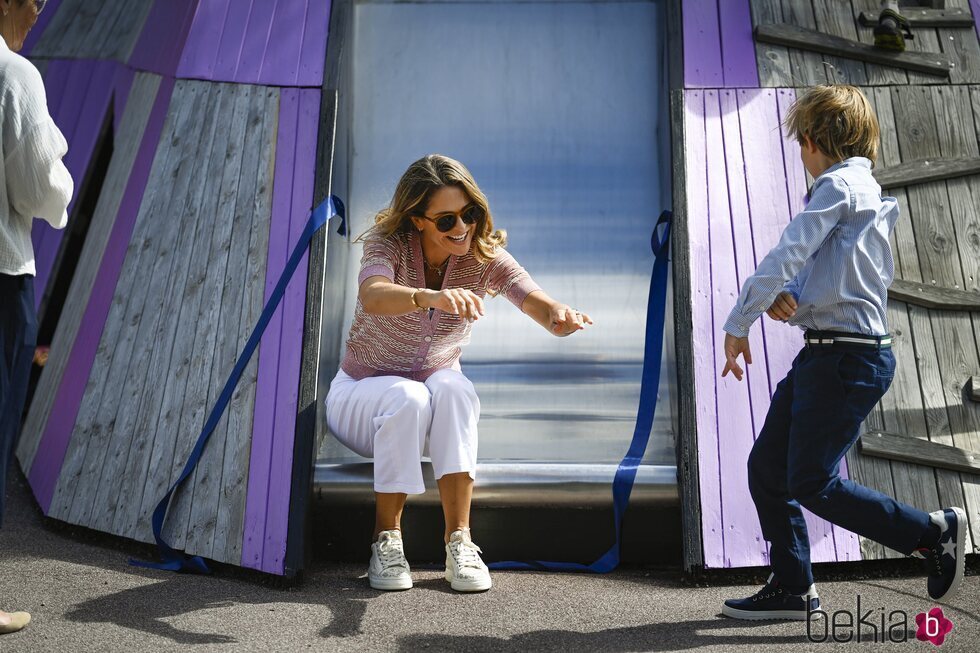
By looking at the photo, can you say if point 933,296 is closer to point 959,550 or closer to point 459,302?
point 959,550

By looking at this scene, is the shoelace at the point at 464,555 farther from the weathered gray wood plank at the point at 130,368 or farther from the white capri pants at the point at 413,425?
the weathered gray wood plank at the point at 130,368

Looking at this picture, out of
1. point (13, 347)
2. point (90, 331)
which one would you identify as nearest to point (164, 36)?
point (90, 331)

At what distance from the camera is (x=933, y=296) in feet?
11.5

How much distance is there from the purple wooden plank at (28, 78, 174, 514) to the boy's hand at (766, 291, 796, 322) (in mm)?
2563

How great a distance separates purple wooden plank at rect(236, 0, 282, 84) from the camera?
401cm

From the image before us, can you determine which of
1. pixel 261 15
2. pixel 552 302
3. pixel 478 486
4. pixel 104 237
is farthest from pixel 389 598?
pixel 261 15

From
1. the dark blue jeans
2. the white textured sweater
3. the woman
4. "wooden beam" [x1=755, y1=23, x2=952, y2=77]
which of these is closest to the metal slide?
"wooden beam" [x1=755, y1=23, x2=952, y2=77]

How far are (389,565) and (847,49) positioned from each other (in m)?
2.65

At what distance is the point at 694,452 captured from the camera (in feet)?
10.8

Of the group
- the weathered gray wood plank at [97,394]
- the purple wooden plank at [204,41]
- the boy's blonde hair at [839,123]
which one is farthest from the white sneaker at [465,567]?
the purple wooden plank at [204,41]

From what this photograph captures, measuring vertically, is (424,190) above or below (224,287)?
above

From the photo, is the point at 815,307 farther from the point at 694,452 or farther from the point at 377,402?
the point at 377,402

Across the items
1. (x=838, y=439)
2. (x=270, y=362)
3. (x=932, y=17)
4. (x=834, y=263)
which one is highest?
(x=932, y=17)

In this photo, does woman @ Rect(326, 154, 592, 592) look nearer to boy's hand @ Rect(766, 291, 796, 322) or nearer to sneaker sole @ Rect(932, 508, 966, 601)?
boy's hand @ Rect(766, 291, 796, 322)
